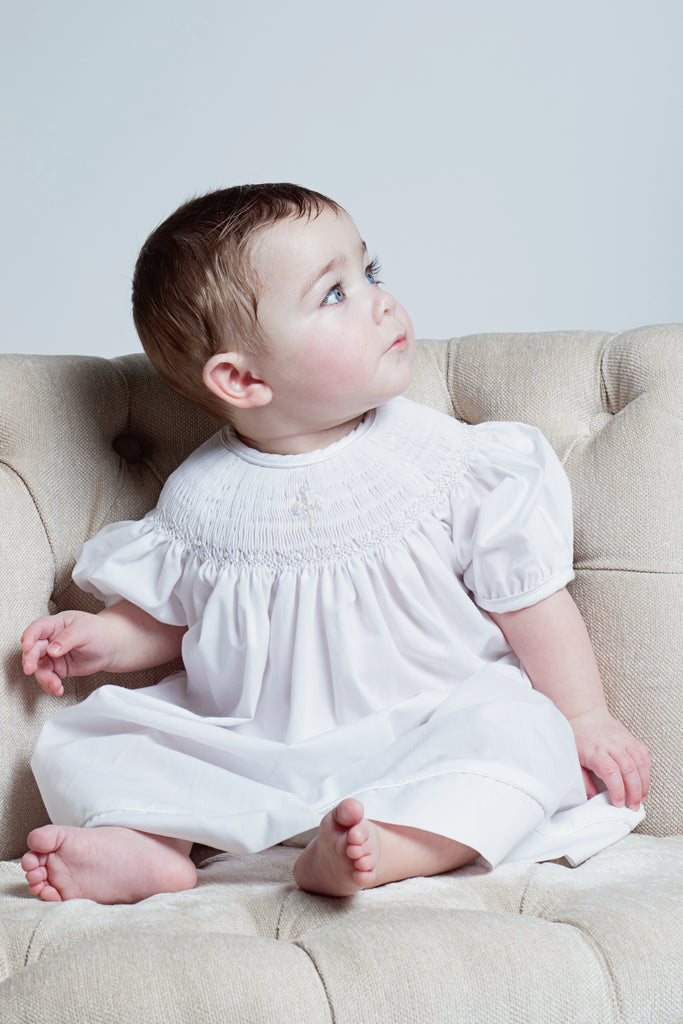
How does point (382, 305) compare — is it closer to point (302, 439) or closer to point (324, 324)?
point (324, 324)

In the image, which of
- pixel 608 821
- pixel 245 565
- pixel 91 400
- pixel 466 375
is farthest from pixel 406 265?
pixel 608 821

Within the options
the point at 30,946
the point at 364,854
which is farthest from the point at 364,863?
the point at 30,946

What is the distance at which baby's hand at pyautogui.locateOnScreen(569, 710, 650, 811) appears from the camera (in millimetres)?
1184

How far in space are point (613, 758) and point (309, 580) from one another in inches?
15.1

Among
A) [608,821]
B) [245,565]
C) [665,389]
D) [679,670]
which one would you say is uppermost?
[665,389]

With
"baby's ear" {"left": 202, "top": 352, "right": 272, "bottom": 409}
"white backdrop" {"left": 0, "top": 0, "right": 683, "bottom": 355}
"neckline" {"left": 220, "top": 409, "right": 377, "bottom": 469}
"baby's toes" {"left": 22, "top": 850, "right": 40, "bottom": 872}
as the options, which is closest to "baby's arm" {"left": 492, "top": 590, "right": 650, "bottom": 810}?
"neckline" {"left": 220, "top": 409, "right": 377, "bottom": 469}

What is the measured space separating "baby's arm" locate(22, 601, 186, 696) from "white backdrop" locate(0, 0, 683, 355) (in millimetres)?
1129

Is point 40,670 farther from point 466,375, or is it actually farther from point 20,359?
point 466,375

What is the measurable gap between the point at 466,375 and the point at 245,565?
41 centimetres

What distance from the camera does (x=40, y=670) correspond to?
4.18 feet

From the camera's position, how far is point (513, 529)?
121 cm

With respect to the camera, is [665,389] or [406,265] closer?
[665,389]

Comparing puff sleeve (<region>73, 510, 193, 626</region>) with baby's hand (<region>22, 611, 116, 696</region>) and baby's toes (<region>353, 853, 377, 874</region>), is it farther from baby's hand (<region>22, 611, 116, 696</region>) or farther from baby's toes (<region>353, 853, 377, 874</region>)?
baby's toes (<region>353, 853, 377, 874</region>)

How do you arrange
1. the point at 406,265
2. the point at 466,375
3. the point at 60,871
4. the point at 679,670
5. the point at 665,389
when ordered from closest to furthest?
1. the point at 60,871
2. the point at 679,670
3. the point at 665,389
4. the point at 466,375
5. the point at 406,265
